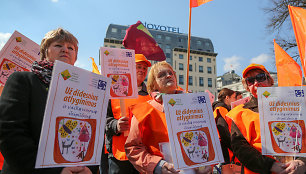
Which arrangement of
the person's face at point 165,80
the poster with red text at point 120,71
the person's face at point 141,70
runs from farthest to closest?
the person's face at point 141,70
the poster with red text at point 120,71
the person's face at point 165,80

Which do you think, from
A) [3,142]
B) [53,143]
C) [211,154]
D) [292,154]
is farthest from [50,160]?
[292,154]

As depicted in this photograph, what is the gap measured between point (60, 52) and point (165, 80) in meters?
1.01

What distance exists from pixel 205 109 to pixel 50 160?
4.06ft

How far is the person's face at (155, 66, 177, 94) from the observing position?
91.4 inches

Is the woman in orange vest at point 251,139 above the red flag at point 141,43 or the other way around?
the other way around

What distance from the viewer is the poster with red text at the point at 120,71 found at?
8.31 ft

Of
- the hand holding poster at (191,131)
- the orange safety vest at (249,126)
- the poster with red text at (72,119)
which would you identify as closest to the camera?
the poster with red text at (72,119)

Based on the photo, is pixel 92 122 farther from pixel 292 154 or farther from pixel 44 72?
pixel 292 154

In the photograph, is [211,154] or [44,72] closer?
[44,72]

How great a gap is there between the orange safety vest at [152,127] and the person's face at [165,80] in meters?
0.31

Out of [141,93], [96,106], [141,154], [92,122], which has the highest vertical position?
[141,93]

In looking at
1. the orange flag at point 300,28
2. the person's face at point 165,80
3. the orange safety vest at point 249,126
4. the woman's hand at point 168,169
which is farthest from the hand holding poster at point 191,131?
the orange flag at point 300,28

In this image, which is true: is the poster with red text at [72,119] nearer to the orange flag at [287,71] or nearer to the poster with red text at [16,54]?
the poster with red text at [16,54]

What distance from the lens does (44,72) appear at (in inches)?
64.3
